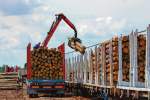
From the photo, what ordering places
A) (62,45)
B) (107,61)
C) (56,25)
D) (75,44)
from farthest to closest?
1. (56,25)
2. (62,45)
3. (75,44)
4. (107,61)

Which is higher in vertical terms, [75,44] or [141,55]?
[75,44]

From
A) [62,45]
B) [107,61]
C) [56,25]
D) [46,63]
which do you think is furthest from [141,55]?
[56,25]

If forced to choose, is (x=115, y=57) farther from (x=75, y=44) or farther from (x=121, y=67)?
(x=75, y=44)

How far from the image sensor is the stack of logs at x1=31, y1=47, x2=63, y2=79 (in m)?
31.4

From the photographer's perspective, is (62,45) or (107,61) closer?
Answer: (107,61)

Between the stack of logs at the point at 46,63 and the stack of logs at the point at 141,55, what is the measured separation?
14.8 metres

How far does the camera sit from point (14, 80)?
1722 inches

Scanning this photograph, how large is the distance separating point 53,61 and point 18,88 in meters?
12.2

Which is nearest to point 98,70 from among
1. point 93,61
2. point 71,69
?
point 93,61

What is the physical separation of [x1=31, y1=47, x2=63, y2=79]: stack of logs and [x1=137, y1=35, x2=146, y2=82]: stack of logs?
583 inches

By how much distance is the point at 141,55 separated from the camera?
16891 millimetres

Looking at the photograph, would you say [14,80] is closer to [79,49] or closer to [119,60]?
[79,49]

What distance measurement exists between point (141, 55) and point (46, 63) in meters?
15.2

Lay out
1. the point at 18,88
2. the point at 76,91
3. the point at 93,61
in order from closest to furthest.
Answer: the point at 93,61 → the point at 76,91 → the point at 18,88
